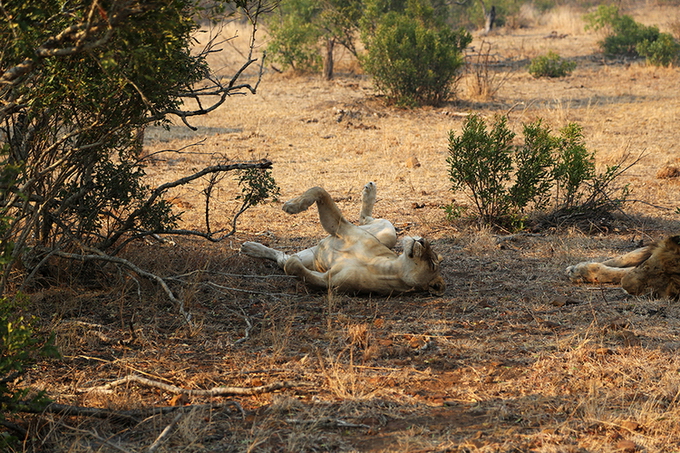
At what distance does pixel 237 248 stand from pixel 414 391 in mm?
3069

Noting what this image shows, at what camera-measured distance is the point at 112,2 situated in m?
2.51

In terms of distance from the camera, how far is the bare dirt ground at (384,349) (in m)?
2.97

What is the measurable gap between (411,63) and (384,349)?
10.2m

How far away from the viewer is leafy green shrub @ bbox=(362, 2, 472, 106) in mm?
13344

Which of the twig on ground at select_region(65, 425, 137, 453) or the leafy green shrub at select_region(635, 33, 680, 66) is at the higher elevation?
the leafy green shrub at select_region(635, 33, 680, 66)

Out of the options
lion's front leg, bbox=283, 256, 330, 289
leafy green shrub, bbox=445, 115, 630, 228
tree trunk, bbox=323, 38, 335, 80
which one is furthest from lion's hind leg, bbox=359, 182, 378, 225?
tree trunk, bbox=323, 38, 335, 80

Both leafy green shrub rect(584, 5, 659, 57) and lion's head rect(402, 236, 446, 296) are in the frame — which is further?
leafy green shrub rect(584, 5, 659, 57)

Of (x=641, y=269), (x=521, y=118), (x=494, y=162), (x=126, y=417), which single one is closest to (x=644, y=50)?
(x=521, y=118)

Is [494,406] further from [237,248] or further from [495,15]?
[495,15]

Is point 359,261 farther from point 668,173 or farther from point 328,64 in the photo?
point 328,64

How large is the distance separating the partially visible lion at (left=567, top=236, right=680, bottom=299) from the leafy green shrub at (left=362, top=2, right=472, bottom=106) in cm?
864

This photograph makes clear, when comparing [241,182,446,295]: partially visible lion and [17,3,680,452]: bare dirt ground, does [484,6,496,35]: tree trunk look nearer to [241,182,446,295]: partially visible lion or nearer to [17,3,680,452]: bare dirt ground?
[17,3,680,452]: bare dirt ground

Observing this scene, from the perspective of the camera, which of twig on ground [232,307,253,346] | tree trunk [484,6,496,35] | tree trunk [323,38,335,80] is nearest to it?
twig on ground [232,307,253,346]

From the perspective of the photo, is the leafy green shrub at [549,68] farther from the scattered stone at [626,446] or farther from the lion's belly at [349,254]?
the scattered stone at [626,446]
